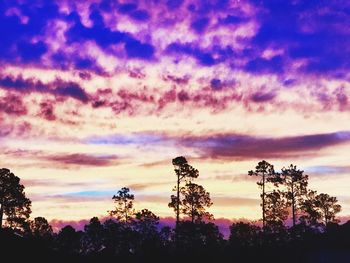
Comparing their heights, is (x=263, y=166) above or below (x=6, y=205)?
above

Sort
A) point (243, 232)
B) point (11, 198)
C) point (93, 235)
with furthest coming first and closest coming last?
point (93, 235)
point (243, 232)
point (11, 198)

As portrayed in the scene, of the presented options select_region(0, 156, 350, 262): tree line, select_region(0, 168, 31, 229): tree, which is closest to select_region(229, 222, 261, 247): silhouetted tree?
select_region(0, 156, 350, 262): tree line

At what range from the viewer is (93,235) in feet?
269

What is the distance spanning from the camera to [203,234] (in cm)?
6575

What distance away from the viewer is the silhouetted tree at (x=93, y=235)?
8112 cm

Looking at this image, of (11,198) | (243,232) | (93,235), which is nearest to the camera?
(11,198)

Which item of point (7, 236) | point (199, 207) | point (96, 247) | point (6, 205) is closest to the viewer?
point (7, 236)

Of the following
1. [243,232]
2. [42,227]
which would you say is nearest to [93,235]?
[42,227]

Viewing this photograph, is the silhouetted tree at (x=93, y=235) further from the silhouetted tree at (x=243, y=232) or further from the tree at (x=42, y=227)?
the silhouetted tree at (x=243, y=232)

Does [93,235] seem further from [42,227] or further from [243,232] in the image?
[243,232]

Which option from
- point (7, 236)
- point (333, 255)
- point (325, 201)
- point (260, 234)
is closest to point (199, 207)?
point (260, 234)

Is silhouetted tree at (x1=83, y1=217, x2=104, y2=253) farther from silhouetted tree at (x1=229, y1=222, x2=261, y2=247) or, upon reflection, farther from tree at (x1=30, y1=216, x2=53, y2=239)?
silhouetted tree at (x1=229, y1=222, x2=261, y2=247)

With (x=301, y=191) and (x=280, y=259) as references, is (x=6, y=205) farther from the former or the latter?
(x=301, y=191)

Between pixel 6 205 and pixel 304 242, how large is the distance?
3116 cm
